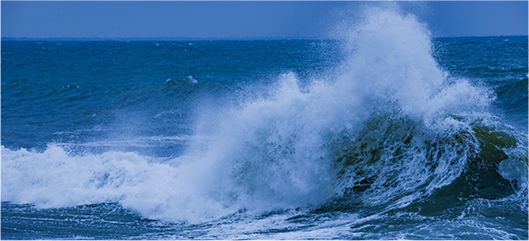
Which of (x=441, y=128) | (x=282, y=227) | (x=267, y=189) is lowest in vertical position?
(x=282, y=227)

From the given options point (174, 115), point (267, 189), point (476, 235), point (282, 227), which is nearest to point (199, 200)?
point (267, 189)

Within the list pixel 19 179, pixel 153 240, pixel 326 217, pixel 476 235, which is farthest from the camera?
pixel 19 179

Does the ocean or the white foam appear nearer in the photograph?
the ocean

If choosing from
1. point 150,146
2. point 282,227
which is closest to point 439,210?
point 282,227

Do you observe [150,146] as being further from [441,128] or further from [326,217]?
[441,128]

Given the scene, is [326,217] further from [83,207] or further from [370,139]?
[83,207]

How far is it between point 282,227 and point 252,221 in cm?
48

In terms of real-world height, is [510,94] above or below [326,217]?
above

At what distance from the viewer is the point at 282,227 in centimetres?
507

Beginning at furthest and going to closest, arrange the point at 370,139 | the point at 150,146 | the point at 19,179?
the point at 150,146, the point at 19,179, the point at 370,139

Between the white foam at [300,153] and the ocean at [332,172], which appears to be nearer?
the ocean at [332,172]

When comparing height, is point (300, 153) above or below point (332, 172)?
above

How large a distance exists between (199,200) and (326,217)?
6.09ft

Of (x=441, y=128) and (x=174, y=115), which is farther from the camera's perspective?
(x=174, y=115)
